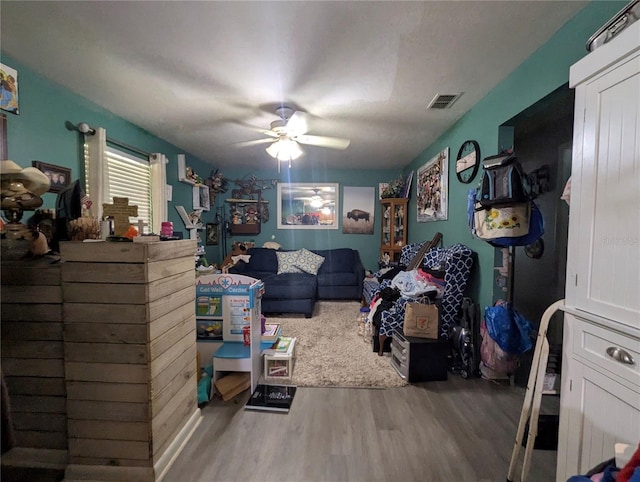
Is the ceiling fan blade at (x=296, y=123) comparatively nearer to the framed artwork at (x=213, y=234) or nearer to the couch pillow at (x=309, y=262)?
the couch pillow at (x=309, y=262)

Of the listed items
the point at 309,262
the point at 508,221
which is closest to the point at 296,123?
the point at 508,221

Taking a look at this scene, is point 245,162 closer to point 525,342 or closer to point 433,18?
point 433,18

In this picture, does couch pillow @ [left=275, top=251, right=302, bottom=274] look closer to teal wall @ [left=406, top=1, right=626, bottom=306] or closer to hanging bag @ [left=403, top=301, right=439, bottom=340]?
teal wall @ [left=406, top=1, right=626, bottom=306]

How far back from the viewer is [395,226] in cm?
465

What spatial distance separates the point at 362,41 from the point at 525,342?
2.28m

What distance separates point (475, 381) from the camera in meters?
2.21

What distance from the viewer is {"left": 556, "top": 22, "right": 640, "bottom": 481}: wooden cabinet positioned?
34.5 inches

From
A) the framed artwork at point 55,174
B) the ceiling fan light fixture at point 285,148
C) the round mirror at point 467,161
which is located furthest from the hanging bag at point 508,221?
the framed artwork at point 55,174

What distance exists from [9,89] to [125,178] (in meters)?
1.14

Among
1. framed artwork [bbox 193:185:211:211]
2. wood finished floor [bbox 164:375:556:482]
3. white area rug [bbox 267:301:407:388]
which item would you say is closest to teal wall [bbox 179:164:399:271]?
framed artwork [bbox 193:185:211:211]

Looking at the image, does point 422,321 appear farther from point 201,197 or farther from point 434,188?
point 201,197

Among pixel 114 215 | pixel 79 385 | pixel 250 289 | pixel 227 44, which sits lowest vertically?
pixel 79 385

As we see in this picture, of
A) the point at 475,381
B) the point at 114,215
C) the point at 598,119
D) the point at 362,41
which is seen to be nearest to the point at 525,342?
the point at 475,381

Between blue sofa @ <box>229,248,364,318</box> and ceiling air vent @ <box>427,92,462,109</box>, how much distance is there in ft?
8.99
